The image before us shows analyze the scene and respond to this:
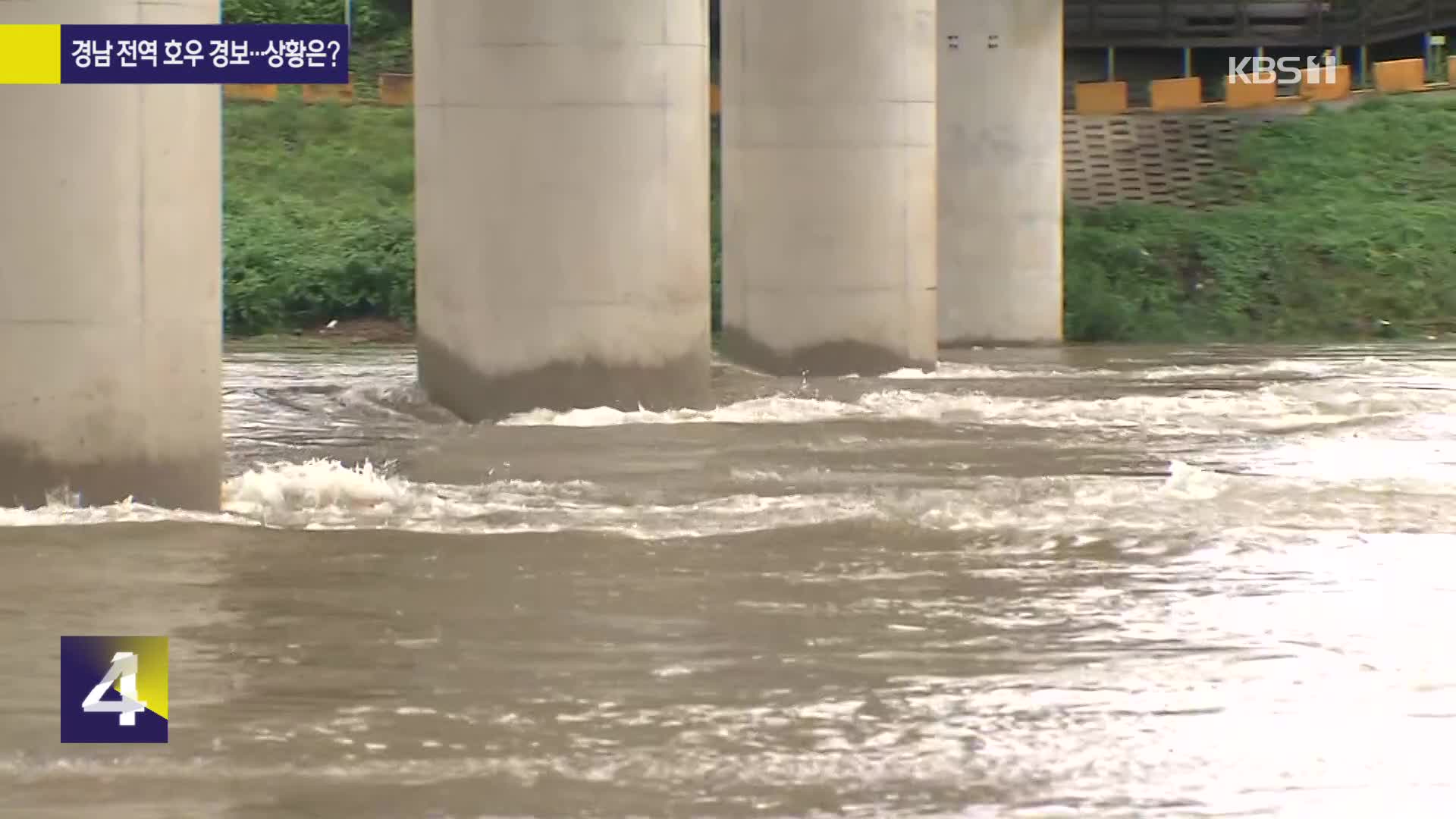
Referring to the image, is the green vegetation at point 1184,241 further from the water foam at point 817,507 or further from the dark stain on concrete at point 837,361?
the water foam at point 817,507

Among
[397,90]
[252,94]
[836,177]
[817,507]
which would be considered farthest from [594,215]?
[252,94]

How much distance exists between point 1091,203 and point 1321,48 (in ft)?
55.4

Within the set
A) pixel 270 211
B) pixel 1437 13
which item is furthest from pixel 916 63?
pixel 1437 13

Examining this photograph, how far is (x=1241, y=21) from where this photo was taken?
59375 millimetres

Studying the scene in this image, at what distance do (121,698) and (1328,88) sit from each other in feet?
151

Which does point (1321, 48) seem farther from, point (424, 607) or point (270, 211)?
point (424, 607)

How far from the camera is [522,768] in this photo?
31.3 feet

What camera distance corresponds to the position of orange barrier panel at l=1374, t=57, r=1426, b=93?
→ 172 ft

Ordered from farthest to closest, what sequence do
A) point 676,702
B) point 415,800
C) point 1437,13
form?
point 1437,13
point 676,702
point 415,800

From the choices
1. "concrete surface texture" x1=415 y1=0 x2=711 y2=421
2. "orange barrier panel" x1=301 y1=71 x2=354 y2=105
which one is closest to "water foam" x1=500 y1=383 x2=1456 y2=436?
"concrete surface texture" x1=415 y1=0 x2=711 y2=421

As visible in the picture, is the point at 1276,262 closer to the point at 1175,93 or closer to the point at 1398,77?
the point at 1398,77

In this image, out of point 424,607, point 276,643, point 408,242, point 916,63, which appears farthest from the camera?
point 408,242

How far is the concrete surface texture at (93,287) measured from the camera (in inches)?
623
